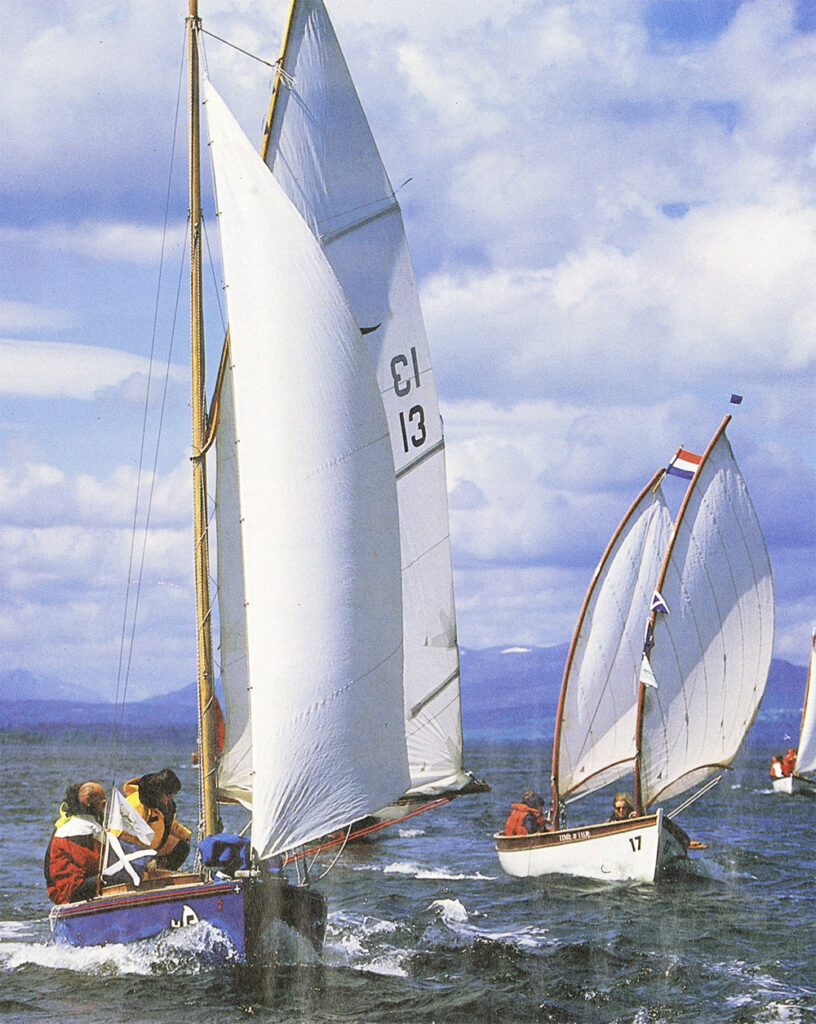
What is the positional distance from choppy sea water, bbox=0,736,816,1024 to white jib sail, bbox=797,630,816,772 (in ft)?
55.1

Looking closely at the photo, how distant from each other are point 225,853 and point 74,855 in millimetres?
2259

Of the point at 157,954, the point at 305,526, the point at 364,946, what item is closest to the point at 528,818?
the point at 364,946

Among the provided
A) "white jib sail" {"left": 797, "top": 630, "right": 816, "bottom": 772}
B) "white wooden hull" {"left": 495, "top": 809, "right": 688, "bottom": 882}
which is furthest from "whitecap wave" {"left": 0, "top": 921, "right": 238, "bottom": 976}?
"white jib sail" {"left": 797, "top": 630, "right": 816, "bottom": 772}

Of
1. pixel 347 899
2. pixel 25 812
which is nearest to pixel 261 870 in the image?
pixel 347 899

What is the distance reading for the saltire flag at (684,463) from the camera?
3344 cm

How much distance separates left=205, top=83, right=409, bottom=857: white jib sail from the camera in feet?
56.3

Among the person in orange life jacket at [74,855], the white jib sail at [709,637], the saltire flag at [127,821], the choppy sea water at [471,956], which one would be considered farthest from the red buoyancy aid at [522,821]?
the saltire flag at [127,821]

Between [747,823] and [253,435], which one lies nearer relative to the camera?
[253,435]

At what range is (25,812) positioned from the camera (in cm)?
5184

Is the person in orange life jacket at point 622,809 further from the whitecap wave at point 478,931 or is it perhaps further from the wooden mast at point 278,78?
the wooden mast at point 278,78

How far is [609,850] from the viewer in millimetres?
31000

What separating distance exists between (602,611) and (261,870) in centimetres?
1703

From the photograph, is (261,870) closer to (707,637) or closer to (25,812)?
(707,637)

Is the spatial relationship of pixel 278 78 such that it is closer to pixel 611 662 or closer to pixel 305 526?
pixel 305 526
